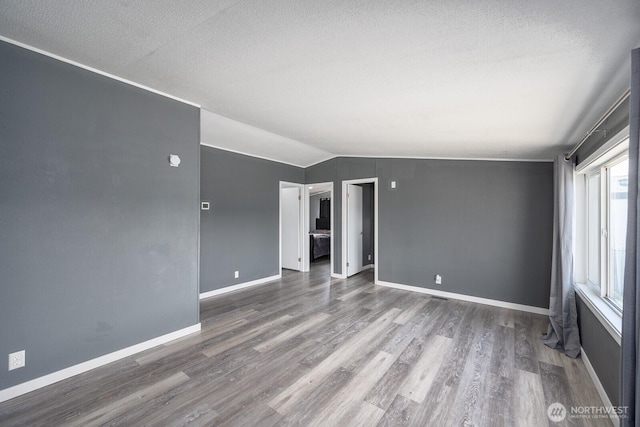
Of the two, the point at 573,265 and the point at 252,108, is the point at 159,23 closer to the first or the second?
the point at 252,108

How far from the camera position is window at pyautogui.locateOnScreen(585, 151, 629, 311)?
7.50ft

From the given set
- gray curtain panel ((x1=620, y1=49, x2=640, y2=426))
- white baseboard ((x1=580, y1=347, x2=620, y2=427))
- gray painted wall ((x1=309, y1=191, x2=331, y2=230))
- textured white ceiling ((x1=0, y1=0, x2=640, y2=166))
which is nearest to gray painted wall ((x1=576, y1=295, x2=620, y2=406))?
white baseboard ((x1=580, y1=347, x2=620, y2=427))

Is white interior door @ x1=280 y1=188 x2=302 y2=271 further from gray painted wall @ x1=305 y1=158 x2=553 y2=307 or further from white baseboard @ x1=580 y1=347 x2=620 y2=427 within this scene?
white baseboard @ x1=580 y1=347 x2=620 y2=427

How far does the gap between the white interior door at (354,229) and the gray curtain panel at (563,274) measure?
3.36m

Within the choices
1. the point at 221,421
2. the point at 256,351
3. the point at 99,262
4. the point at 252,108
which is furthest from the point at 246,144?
the point at 221,421

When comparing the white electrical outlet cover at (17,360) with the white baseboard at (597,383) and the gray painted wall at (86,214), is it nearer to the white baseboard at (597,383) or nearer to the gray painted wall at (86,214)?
the gray painted wall at (86,214)

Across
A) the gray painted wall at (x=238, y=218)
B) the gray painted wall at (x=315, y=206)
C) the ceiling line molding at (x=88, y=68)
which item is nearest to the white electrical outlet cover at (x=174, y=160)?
the ceiling line molding at (x=88, y=68)

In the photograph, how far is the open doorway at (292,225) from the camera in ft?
20.5

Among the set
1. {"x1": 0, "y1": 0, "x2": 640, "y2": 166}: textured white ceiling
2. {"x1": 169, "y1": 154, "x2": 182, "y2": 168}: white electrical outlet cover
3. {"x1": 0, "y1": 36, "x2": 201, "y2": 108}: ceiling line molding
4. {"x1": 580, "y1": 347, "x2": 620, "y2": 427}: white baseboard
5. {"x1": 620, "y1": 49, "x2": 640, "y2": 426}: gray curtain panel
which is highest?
{"x1": 0, "y1": 36, "x2": 201, "y2": 108}: ceiling line molding

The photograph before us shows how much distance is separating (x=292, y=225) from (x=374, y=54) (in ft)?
16.3

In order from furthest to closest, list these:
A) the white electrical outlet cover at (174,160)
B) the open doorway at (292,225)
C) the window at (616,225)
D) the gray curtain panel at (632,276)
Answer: the open doorway at (292,225) → the white electrical outlet cover at (174,160) → the window at (616,225) → the gray curtain panel at (632,276)

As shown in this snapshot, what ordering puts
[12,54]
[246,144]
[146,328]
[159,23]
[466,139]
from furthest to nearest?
[246,144] < [466,139] < [146,328] < [12,54] < [159,23]

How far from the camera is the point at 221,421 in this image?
1.80m

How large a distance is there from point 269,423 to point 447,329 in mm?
2368
